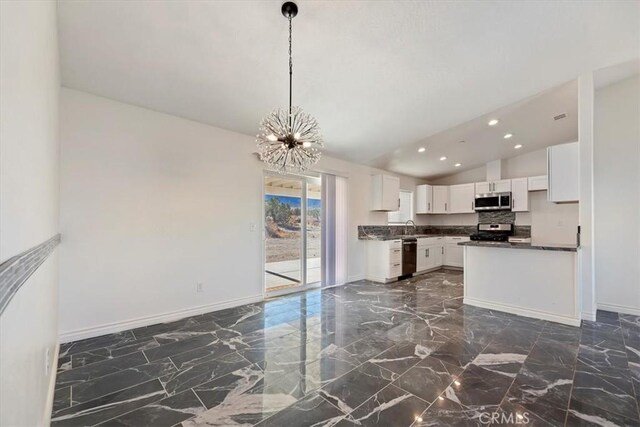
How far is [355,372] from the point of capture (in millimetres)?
2266

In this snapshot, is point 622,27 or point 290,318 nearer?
point 622,27

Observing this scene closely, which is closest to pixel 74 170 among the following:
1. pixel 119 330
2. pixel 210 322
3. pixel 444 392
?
pixel 119 330

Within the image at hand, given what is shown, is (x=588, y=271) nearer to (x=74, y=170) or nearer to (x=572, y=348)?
(x=572, y=348)

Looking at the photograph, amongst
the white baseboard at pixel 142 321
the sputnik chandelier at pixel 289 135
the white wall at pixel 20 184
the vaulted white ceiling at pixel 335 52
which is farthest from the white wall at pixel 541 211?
the white wall at pixel 20 184

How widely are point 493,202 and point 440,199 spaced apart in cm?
129

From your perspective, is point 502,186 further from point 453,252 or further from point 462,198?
point 453,252

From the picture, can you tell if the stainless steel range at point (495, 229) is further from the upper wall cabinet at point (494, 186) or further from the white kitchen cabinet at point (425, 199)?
the white kitchen cabinet at point (425, 199)

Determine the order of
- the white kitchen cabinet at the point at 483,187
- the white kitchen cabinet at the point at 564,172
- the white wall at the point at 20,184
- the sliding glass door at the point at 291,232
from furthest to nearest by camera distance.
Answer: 1. the white kitchen cabinet at the point at 483,187
2. the sliding glass door at the point at 291,232
3. the white kitchen cabinet at the point at 564,172
4. the white wall at the point at 20,184

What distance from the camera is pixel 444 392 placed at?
200 cm

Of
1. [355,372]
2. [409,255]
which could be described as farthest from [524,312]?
[355,372]

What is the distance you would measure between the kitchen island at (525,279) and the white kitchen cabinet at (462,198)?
3.23 metres

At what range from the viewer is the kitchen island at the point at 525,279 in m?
3.33

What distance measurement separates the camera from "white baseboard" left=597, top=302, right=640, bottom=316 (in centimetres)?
367

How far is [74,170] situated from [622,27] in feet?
19.0
